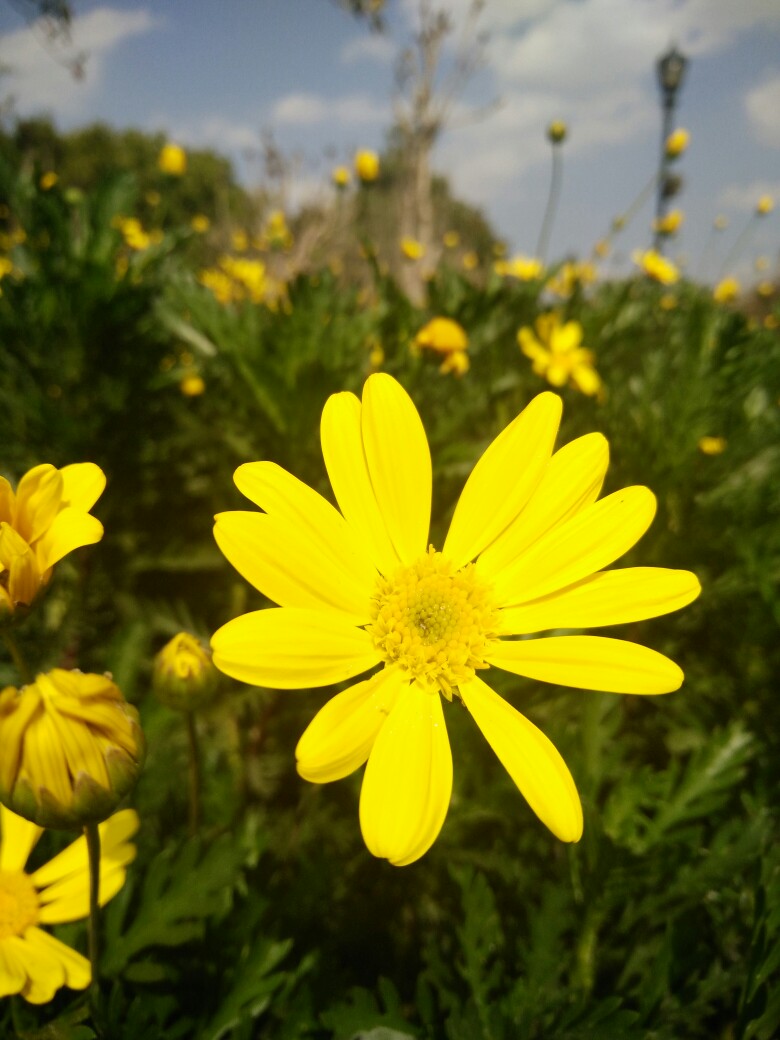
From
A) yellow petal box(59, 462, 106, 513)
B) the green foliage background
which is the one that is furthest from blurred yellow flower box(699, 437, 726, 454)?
yellow petal box(59, 462, 106, 513)

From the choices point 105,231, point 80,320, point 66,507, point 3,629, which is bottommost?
point 3,629

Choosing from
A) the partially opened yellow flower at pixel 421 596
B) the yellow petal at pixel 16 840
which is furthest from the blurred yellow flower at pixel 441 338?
the yellow petal at pixel 16 840

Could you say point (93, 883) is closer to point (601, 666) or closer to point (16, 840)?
point (16, 840)

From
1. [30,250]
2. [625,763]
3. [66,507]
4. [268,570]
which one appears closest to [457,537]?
[268,570]

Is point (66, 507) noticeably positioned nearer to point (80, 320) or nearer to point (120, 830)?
point (120, 830)

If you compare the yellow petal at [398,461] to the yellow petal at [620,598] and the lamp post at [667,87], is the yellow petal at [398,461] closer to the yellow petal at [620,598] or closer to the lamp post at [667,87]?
the yellow petal at [620,598]

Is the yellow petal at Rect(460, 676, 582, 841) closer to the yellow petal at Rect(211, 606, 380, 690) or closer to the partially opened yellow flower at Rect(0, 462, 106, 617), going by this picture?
the yellow petal at Rect(211, 606, 380, 690)
